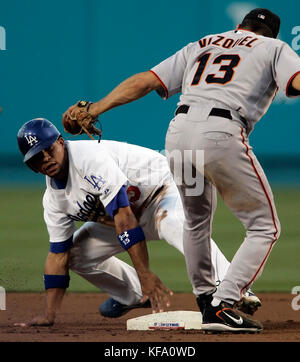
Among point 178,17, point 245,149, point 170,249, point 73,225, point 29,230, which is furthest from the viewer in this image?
point 178,17

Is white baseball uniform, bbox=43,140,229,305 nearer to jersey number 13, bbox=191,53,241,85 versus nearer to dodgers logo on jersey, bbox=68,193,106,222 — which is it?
dodgers logo on jersey, bbox=68,193,106,222

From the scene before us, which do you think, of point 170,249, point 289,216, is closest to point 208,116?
point 170,249

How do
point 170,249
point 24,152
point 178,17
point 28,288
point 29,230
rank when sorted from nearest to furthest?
point 24,152
point 28,288
point 170,249
point 29,230
point 178,17

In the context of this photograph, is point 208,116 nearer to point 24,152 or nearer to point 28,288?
point 24,152

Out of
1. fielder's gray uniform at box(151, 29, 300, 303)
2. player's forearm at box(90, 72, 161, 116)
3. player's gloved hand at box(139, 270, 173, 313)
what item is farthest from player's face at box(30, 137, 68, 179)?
player's gloved hand at box(139, 270, 173, 313)

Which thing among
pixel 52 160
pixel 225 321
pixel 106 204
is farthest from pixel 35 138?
pixel 225 321

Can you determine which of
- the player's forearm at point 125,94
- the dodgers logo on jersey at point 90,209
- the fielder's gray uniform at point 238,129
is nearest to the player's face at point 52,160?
the dodgers logo on jersey at point 90,209

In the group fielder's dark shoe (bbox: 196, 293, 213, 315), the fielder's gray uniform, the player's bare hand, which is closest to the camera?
the fielder's gray uniform
